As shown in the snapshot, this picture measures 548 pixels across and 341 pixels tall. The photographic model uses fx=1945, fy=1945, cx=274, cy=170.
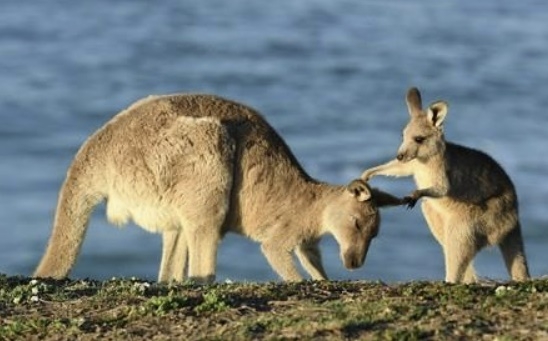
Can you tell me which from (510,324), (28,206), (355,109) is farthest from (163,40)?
(510,324)

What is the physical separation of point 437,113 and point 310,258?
1.31m

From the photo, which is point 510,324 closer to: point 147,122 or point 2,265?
point 147,122

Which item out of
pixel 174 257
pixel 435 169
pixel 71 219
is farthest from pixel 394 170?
pixel 71 219

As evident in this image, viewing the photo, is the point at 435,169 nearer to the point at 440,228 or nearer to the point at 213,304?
the point at 440,228

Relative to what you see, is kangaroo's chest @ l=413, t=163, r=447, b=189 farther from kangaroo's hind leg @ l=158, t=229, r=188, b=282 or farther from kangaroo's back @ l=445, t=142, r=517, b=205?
kangaroo's hind leg @ l=158, t=229, r=188, b=282

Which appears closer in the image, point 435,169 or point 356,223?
point 435,169

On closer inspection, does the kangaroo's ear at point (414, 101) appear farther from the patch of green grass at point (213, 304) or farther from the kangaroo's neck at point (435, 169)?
the patch of green grass at point (213, 304)

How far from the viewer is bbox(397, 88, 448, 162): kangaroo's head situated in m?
13.0

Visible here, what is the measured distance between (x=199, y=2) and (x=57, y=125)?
2023 cm

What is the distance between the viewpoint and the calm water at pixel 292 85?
28.1 meters

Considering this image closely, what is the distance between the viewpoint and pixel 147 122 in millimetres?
12641

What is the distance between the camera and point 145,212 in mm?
12508

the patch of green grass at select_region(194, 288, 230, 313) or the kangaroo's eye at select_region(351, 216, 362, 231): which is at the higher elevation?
the kangaroo's eye at select_region(351, 216, 362, 231)

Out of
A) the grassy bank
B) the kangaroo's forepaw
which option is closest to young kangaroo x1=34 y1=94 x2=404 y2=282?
the kangaroo's forepaw
